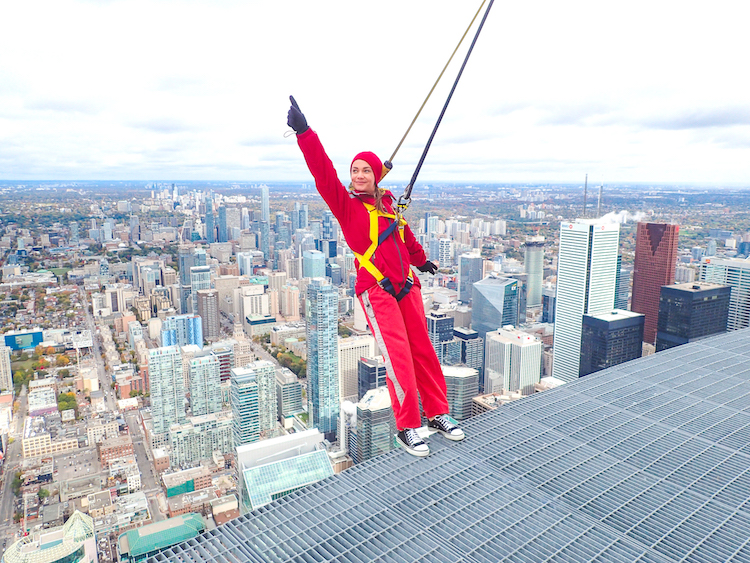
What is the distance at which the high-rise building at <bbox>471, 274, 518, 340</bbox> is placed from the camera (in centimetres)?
2003

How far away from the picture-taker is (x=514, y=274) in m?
22.7

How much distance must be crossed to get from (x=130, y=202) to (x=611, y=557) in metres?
29.9

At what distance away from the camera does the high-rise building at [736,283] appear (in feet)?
53.8

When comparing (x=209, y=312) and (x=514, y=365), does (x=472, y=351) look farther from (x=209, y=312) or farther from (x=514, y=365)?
(x=209, y=312)

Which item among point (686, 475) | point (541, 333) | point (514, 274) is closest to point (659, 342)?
point (541, 333)

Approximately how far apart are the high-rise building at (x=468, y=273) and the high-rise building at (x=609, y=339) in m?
8.21

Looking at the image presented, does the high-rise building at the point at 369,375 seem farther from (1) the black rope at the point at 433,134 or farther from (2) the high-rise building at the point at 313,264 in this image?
(1) the black rope at the point at 433,134

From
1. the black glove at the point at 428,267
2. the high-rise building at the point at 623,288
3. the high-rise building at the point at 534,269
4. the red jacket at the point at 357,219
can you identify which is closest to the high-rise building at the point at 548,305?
the high-rise building at the point at 534,269

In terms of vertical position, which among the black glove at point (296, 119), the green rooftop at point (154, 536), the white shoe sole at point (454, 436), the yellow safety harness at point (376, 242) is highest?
the black glove at point (296, 119)

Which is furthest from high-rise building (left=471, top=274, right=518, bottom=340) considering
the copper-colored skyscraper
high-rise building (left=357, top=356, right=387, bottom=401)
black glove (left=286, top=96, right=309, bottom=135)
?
black glove (left=286, top=96, right=309, bottom=135)

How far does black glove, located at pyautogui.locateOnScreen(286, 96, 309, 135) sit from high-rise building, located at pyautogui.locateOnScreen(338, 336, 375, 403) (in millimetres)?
14565

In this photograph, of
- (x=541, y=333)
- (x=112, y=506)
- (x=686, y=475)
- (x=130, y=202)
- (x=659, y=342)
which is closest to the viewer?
(x=686, y=475)

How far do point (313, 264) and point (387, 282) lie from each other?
25.1 metres

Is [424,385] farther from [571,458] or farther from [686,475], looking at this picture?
[686,475]
